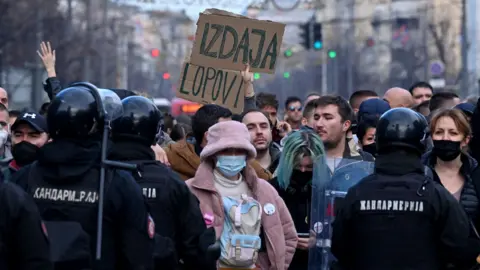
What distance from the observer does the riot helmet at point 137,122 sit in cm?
723

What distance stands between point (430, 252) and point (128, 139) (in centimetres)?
159

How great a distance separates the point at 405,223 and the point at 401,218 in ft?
0.10

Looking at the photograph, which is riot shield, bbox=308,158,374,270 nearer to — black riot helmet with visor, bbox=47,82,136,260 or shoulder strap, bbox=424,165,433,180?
shoulder strap, bbox=424,165,433,180

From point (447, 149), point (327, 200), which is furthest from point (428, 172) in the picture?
point (327, 200)

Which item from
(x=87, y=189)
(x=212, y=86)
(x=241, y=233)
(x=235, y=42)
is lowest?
(x=241, y=233)

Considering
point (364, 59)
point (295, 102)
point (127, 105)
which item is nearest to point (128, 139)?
point (127, 105)

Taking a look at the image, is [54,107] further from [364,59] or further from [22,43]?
[364,59]

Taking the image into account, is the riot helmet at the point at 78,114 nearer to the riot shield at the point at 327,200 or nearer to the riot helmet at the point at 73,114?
the riot helmet at the point at 73,114

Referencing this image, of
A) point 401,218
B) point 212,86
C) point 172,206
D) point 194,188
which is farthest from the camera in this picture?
point 212,86

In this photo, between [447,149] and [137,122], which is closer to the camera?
[137,122]

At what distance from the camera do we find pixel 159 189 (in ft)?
23.9

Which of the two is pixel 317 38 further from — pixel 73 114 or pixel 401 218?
pixel 73 114

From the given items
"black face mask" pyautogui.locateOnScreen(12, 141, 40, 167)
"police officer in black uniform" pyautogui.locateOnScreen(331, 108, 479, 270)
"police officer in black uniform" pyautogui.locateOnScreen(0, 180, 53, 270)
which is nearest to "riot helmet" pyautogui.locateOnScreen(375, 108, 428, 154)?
"police officer in black uniform" pyautogui.locateOnScreen(331, 108, 479, 270)

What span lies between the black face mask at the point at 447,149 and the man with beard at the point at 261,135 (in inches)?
79.0
